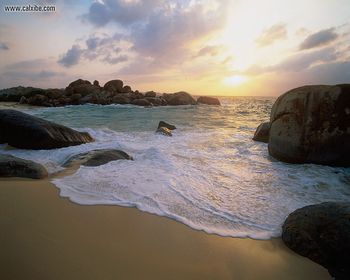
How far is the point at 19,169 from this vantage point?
4645 millimetres

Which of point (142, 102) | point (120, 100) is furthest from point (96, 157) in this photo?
point (120, 100)

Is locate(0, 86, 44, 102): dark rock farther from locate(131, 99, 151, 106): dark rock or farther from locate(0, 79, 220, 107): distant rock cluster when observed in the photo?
locate(131, 99, 151, 106): dark rock

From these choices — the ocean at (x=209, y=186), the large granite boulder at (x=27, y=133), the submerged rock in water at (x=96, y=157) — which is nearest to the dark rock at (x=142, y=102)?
the large granite boulder at (x=27, y=133)

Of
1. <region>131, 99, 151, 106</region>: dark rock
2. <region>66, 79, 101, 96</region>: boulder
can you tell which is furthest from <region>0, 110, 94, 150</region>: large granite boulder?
<region>66, 79, 101, 96</region>: boulder

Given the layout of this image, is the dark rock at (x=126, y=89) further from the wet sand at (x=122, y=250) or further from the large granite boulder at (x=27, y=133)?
the wet sand at (x=122, y=250)

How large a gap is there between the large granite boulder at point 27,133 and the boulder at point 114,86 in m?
36.1

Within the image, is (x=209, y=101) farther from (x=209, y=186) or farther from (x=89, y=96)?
(x=209, y=186)

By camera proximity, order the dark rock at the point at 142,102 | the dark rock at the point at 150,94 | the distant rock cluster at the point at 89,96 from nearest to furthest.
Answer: the distant rock cluster at the point at 89,96 < the dark rock at the point at 142,102 < the dark rock at the point at 150,94

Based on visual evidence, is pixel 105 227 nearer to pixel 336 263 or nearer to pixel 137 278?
pixel 137 278

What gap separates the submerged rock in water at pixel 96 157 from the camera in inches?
221

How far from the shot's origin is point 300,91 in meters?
6.54

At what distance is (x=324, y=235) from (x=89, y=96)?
37639 mm

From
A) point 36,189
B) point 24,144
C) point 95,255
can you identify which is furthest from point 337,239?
point 24,144

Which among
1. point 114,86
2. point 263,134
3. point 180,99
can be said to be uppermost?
point 114,86
